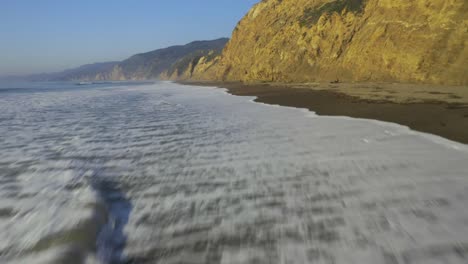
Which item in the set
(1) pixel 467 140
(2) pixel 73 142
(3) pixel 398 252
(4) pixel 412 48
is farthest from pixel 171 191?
(4) pixel 412 48

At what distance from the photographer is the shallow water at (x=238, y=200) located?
9.63ft

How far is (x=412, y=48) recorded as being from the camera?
2306 cm

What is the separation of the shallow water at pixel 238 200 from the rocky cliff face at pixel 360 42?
17561 millimetres

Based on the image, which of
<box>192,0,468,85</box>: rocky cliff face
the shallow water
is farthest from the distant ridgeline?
the shallow water

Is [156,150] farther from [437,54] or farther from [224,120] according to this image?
[437,54]

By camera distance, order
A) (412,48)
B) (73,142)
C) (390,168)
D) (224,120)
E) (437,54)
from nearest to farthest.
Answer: (390,168) < (73,142) < (224,120) < (437,54) < (412,48)

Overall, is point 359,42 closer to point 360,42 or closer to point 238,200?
point 360,42

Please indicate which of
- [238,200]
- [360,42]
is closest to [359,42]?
[360,42]

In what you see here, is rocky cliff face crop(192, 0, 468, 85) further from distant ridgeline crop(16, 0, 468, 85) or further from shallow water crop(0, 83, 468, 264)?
shallow water crop(0, 83, 468, 264)

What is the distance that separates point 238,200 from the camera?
161 inches

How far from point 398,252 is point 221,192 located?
235 centimetres

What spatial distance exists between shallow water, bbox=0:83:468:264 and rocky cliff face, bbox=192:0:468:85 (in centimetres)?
1756

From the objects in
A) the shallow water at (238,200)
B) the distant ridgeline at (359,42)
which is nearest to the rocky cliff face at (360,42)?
the distant ridgeline at (359,42)

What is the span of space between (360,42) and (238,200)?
30.1 m
